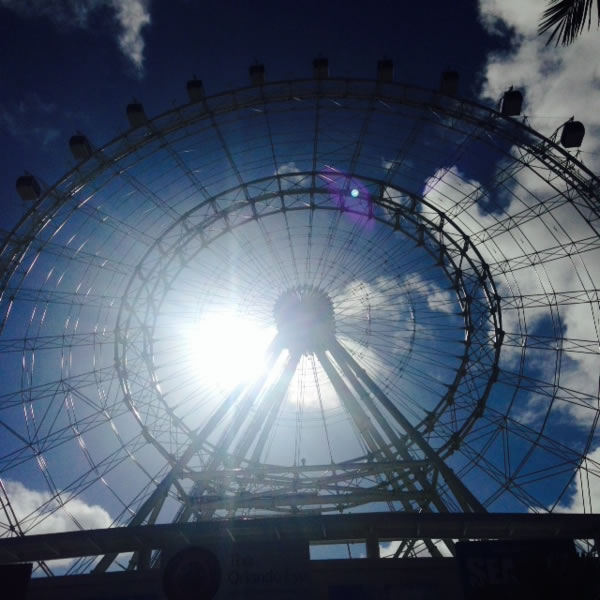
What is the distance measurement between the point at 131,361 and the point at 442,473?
19.8 m

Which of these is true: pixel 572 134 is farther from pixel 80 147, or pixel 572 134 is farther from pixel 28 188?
pixel 28 188

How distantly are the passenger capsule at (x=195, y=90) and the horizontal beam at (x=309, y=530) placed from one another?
20822 millimetres

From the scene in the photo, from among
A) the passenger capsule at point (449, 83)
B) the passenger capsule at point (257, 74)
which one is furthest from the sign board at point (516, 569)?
the passenger capsule at point (257, 74)

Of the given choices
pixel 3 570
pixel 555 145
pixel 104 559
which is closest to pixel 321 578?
pixel 3 570

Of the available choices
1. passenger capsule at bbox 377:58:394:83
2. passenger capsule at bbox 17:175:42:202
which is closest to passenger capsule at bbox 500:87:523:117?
passenger capsule at bbox 377:58:394:83

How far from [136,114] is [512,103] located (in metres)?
19.6

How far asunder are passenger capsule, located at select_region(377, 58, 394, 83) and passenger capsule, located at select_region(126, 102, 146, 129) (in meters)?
12.9

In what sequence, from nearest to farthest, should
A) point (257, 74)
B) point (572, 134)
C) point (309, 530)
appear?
point (309, 530)
point (572, 134)
point (257, 74)

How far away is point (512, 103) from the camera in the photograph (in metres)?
22.8

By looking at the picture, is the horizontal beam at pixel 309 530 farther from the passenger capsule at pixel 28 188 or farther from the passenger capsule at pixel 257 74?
the passenger capsule at pixel 257 74

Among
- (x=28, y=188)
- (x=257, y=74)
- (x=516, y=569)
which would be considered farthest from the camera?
(x=257, y=74)

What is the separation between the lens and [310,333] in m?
27.7

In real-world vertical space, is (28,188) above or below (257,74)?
below

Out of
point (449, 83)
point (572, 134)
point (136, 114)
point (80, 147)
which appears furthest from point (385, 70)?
point (80, 147)
